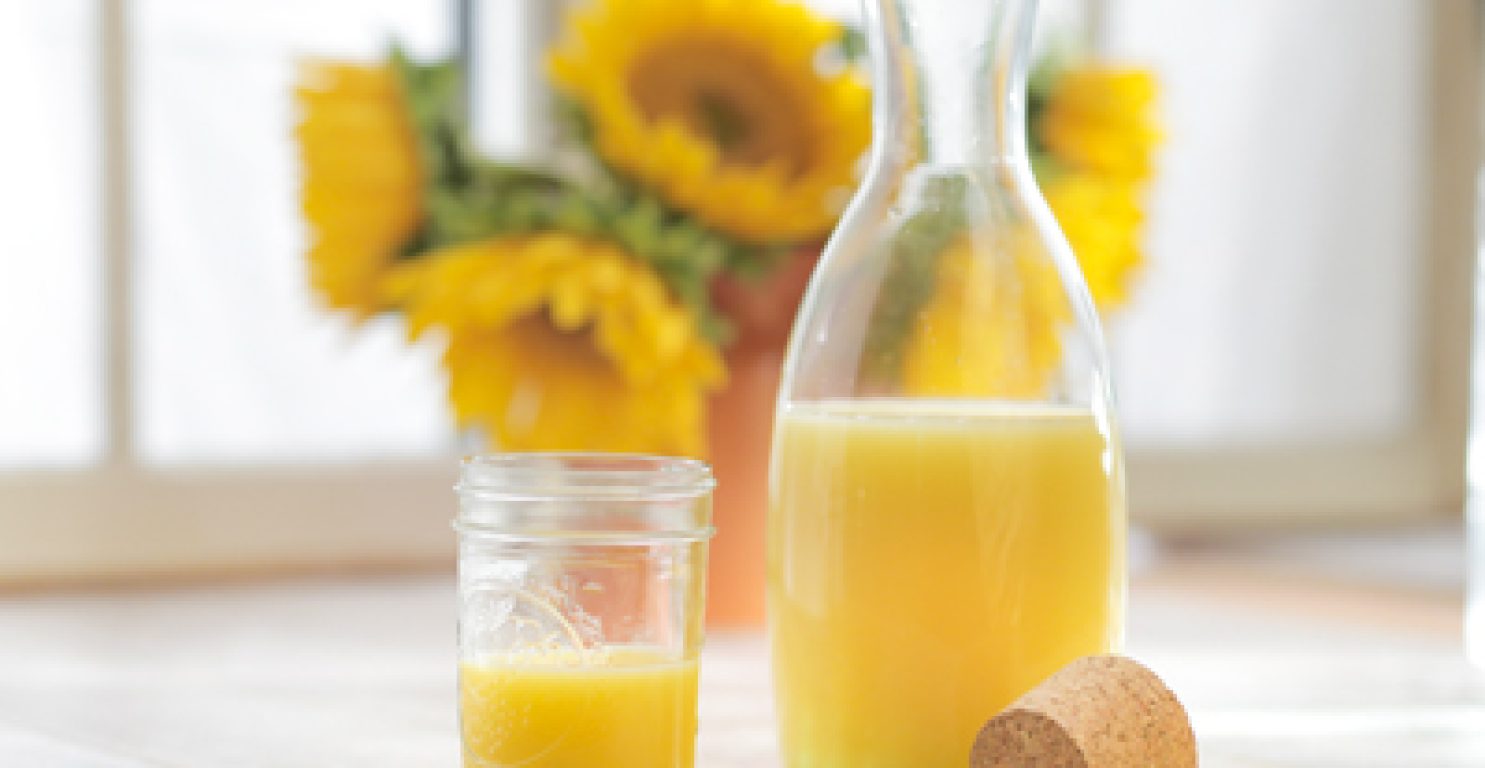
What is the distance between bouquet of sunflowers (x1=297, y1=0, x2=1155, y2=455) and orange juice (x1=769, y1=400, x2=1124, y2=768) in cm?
37

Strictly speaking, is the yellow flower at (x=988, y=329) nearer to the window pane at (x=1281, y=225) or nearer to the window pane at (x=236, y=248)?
the window pane at (x=236, y=248)

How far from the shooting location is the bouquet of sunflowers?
3.65 feet

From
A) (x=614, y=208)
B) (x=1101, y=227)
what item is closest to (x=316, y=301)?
(x=614, y=208)

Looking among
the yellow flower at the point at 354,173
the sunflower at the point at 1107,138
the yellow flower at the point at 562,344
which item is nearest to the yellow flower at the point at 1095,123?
the sunflower at the point at 1107,138

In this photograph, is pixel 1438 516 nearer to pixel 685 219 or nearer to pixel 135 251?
pixel 685 219

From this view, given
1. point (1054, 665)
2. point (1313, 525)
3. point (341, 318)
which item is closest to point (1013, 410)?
point (1054, 665)

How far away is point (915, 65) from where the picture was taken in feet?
2.52

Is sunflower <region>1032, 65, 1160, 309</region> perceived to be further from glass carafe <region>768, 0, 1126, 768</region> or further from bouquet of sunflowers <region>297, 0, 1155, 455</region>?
glass carafe <region>768, 0, 1126, 768</region>

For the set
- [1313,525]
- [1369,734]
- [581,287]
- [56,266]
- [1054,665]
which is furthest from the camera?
[1313,525]

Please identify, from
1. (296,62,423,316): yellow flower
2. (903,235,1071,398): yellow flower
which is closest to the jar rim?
(903,235,1071,398): yellow flower

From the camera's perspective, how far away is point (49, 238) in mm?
1368

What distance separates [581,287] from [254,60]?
1.64ft

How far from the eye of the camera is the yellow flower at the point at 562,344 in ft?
A: 3.58

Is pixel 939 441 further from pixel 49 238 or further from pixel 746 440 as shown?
pixel 49 238
